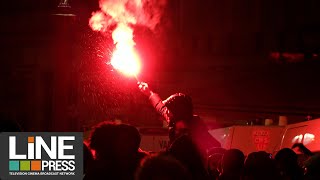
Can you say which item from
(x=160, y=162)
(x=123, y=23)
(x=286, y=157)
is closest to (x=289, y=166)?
(x=286, y=157)

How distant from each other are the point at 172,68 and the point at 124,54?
10312 millimetres

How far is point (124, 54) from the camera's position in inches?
378

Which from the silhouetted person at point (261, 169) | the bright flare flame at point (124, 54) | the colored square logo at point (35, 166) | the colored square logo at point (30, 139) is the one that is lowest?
the colored square logo at point (35, 166)

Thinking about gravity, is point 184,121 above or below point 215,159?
above

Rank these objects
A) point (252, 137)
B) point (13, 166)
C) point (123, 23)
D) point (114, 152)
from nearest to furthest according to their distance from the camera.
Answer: point (114, 152)
point (13, 166)
point (123, 23)
point (252, 137)

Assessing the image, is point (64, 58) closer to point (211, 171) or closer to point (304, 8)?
point (304, 8)

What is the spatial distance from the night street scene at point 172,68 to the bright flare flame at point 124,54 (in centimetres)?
2

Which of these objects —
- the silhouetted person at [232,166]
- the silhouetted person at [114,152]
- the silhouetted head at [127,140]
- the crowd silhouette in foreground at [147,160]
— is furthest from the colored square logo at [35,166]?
the silhouetted person at [232,166]

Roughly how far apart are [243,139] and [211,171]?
13.0 ft

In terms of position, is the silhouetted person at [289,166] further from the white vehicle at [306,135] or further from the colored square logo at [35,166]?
the colored square logo at [35,166]

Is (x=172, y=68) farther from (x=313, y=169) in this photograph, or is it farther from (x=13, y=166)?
(x=313, y=169)

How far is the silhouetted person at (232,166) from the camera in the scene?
6.95 metres

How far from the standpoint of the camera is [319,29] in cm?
1830

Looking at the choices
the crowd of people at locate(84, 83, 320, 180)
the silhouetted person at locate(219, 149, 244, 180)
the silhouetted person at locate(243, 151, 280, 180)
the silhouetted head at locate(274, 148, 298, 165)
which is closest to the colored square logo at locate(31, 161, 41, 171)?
the crowd of people at locate(84, 83, 320, 180)
